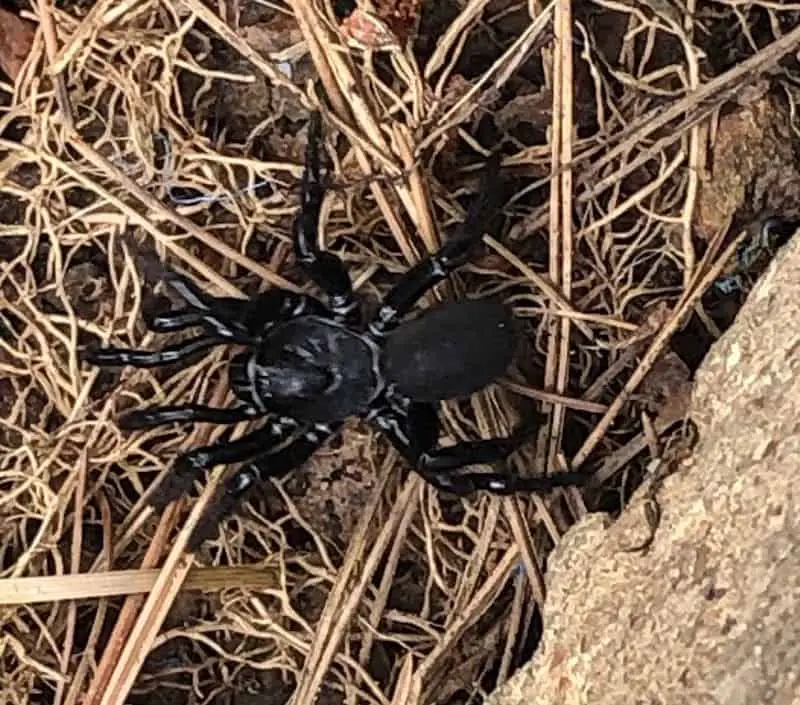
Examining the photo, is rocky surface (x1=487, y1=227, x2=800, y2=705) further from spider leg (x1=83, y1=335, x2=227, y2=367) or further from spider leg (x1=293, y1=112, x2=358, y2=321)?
spider leg (x1=83, y1=335, x2=227, y2=367)

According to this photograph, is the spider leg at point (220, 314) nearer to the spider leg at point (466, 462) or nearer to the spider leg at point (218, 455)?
the spider leg at point (218, 455)

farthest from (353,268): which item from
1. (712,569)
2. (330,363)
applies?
(712,569)

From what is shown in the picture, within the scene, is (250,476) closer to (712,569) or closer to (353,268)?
(353,268)

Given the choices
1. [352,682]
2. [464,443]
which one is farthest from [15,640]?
[464,443]

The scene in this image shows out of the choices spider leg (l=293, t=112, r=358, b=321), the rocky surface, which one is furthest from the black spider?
the rocky surface

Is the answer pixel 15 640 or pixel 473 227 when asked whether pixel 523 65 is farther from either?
pixel 15 640

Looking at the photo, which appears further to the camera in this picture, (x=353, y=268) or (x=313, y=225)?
(x=353, y=268)
